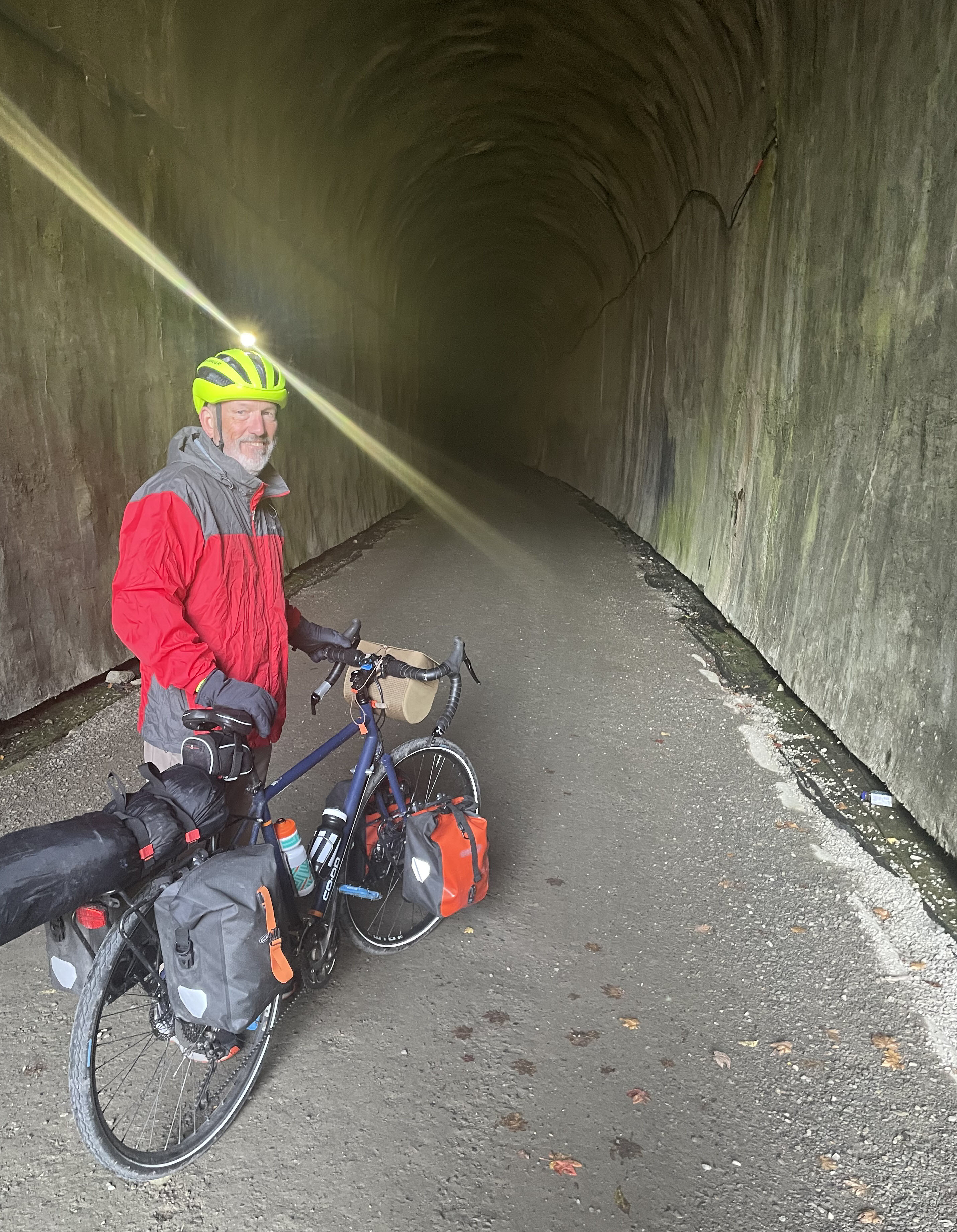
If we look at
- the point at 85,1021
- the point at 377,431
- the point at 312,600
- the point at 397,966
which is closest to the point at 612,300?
the point at 377,431

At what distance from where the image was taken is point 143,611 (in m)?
2.45

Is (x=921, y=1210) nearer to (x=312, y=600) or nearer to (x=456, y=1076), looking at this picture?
(x=456, y=1076)

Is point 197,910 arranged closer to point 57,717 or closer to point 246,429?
point 246,429

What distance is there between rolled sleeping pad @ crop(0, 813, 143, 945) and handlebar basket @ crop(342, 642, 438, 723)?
1.06m

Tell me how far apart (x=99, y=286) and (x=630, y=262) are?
9620mm

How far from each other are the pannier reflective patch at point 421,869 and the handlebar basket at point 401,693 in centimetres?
48

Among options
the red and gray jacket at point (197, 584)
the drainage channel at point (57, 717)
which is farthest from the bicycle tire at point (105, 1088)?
the drainage channel at point (57, 717)

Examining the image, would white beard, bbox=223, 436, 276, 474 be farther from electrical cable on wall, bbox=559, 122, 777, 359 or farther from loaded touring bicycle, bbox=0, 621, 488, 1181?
electrical cable on wall, bbox=559, 122, 777, 359

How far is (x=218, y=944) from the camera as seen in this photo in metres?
2.14

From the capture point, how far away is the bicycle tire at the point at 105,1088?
215 cm

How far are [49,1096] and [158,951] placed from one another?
774 millimetres

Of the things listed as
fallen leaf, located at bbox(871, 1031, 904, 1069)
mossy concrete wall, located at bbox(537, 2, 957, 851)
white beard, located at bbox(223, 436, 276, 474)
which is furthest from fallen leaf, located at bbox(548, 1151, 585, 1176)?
mossy concrete wall, located at bbox(537, 2, 957, 851)

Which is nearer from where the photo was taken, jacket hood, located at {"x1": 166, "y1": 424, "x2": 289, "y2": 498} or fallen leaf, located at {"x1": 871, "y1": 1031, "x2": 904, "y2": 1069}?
jacket hood, located at {"x1": 166, "y1": 424, "x2": 289, "y2": 498}

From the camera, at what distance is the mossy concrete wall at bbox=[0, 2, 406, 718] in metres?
5.07
